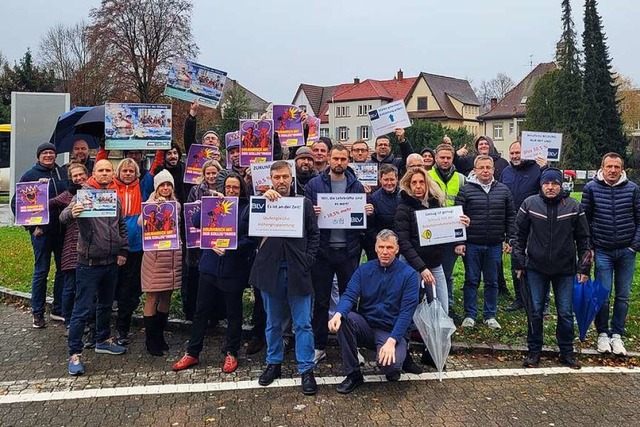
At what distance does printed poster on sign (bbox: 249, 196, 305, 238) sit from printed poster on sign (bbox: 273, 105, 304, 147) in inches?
87.7

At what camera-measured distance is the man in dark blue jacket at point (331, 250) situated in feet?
20.6

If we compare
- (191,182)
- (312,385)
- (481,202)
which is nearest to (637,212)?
(481,202)

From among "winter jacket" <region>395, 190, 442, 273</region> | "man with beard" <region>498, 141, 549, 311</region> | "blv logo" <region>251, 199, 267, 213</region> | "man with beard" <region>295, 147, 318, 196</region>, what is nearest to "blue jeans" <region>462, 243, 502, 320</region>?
"man with beard" <region>498, 141, 549, 311</region>

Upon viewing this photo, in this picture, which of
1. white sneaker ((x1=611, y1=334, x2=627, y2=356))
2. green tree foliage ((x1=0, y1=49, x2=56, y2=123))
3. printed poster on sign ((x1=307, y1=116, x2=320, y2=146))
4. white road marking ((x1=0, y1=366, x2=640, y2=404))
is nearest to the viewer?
white road marking ((x1=0, y1=366, x2=640, y2=404))

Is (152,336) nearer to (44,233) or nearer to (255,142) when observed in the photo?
(44,233)

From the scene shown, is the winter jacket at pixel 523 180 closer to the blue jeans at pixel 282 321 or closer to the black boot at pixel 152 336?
the blue jeans at pixel 282 321

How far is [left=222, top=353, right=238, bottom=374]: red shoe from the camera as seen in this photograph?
19.5 feet

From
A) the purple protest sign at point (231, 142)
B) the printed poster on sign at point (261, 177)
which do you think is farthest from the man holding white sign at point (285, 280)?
the purple protest sign at point (231, 142)

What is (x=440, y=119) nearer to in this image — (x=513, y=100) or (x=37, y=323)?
(x=513, y=100)

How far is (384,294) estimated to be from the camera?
5785mm

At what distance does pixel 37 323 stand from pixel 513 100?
7371cm

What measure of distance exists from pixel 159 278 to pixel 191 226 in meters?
0.68

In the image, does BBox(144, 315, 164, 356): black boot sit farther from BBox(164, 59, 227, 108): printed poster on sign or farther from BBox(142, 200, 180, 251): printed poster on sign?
BBox(164, 59, 227, 108): printed poster on sign

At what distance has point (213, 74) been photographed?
26.3ft
